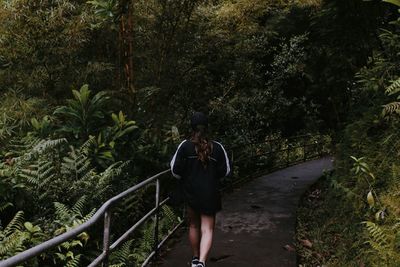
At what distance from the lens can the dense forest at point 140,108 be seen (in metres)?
5.60

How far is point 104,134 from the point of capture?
7547mm

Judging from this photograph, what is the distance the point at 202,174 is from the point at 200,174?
0.02 meters

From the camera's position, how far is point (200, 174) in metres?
4.66

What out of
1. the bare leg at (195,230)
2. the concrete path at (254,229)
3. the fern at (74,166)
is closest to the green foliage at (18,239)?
the fern at (74,166)

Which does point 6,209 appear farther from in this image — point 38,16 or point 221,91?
point 221,91

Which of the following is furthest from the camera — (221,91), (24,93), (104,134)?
(221,91)

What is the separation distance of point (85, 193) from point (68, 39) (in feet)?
10.7

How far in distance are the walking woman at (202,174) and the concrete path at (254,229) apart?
3.08 ft

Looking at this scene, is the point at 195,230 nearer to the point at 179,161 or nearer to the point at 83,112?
the point at 179,161

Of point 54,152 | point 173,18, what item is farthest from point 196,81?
point 54,152

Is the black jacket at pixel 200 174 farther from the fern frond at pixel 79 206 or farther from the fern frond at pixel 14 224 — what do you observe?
the fern frond at pixel 14 224

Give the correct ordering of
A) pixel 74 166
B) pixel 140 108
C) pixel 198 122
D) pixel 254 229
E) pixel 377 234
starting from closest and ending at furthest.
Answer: pixel 377 234, pixel 198 122, pixel 74 166, pixel 254 229, pixel 140 108

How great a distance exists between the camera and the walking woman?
4.63 m

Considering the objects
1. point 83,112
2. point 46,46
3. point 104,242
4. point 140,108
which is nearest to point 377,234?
point 104,242
